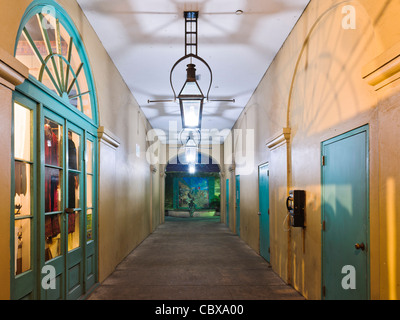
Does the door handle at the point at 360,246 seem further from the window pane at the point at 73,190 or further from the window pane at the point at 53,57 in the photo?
the window pane at the point at 53,57

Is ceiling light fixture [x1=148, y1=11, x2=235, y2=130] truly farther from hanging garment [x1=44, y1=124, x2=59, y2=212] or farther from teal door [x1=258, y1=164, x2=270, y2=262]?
teal door [x1=258, y1=164, x2=270, y2=262]

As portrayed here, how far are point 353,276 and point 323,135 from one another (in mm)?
1547

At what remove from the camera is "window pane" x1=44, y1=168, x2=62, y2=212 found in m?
3.18

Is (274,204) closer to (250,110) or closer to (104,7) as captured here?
(250,110)

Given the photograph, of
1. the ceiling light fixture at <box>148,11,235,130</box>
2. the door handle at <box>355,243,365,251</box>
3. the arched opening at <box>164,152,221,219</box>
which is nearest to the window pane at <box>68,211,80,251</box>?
the ceiling light fixture at <box>148,11,235,130</box>

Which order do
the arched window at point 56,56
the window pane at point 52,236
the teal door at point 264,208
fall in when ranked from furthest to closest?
→ the teal door at point 264,208
the window pane at point 52,236
the arched window at point 56,56

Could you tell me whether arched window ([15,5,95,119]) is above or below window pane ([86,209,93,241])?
above

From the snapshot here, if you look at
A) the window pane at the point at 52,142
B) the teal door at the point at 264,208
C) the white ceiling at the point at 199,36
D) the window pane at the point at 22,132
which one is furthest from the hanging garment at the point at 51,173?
the teal door at the point at 264,208

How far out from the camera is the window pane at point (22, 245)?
260cm

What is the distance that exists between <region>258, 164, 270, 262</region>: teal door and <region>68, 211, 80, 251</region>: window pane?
149 inches

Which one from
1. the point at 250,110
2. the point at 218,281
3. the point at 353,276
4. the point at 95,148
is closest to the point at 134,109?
the point at 250,110

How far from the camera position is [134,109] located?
835cm

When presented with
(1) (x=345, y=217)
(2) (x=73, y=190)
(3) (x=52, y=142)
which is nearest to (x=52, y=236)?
(2) (x=73, y=190)

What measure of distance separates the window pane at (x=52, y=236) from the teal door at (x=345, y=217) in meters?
2.95
